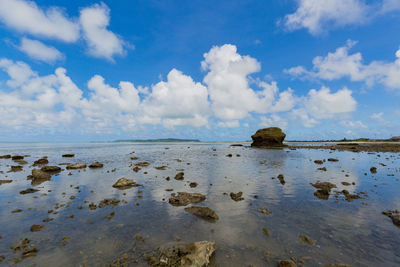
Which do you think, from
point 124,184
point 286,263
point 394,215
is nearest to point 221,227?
point 286,263

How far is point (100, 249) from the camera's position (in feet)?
25.0

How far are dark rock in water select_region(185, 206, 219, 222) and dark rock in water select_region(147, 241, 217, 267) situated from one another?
3328 mm

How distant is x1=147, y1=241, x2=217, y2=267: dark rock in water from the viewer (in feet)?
21.3

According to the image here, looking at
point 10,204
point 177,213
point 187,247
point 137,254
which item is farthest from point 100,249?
point 10,204

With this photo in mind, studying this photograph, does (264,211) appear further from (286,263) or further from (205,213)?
(286,263)

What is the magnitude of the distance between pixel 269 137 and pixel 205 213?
92.2m

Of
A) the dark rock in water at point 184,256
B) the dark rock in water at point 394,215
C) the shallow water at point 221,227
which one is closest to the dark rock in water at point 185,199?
the shallow water at point 221,227

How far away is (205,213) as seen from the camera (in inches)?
432

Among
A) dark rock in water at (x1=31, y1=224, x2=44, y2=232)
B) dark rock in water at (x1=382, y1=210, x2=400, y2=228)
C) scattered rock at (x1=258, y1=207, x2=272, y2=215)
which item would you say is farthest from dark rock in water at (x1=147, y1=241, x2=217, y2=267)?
dark rock in water at (x1=382, y1=210, x2=400, y2=228)

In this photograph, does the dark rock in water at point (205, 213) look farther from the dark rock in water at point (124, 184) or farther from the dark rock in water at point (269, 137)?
the dark rock in water at point (269, 137)

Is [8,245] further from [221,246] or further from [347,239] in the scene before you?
[347,239]

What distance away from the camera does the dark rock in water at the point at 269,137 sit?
309 ft

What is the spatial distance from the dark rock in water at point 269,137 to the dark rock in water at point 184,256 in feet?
313

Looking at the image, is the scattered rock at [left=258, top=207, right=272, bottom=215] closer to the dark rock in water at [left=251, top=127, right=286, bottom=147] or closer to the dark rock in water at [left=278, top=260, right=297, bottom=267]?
the dark rock in water at [left=278, top=260, right=297, bottom=267]
